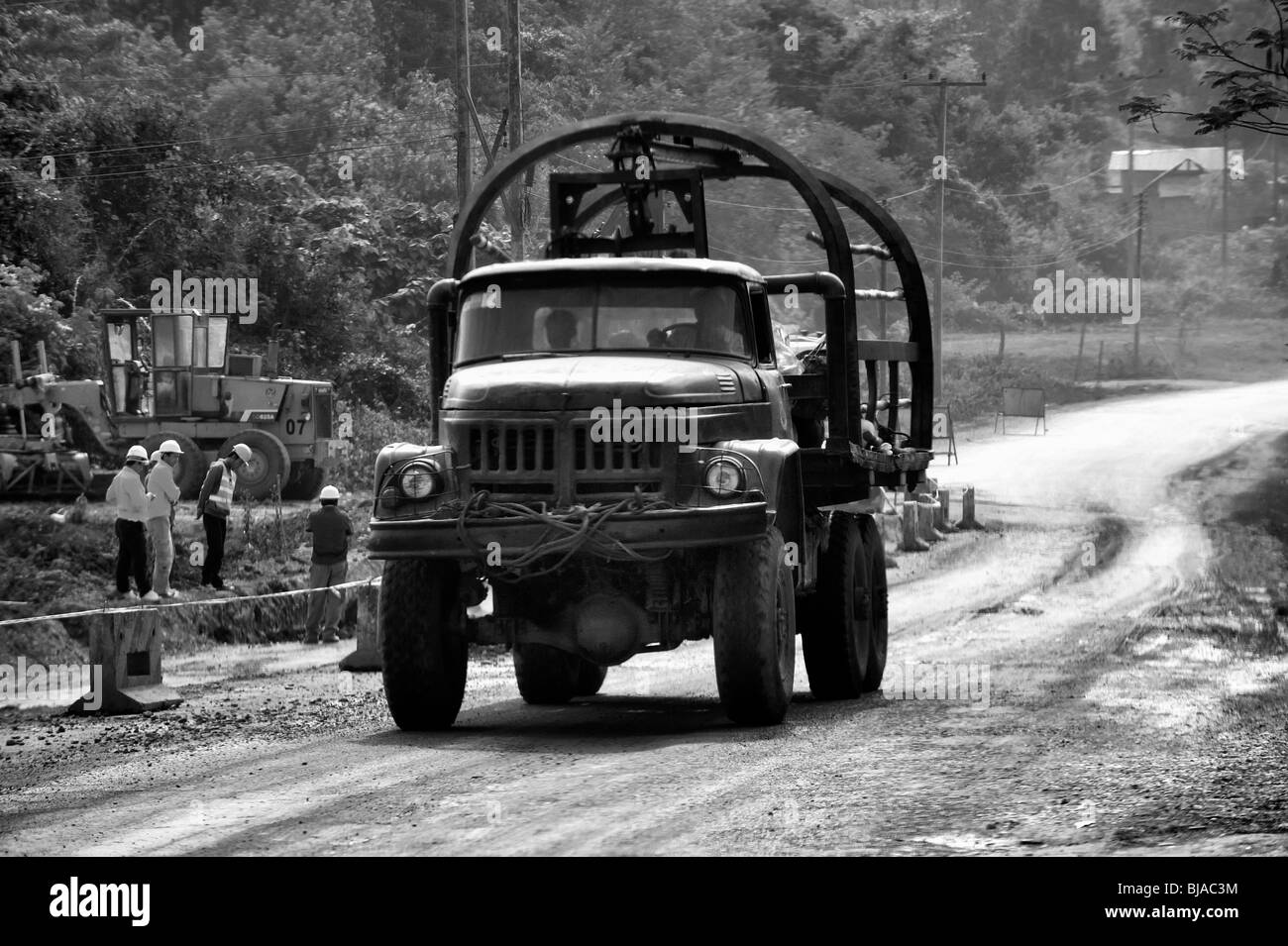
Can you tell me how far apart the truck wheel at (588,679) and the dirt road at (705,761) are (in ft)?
0.81

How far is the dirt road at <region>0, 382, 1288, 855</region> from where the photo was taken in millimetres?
7664

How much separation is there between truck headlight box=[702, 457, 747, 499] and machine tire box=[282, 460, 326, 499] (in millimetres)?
20767

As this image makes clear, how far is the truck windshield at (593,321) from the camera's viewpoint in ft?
38.1

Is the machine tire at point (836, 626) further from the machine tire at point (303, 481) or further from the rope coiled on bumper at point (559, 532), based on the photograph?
the machine tire at point (303, 481)

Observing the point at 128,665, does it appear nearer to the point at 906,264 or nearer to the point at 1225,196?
the point at 906,264

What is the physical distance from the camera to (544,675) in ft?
44.8

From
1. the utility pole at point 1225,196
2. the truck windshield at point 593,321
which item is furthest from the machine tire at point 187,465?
the utility pole at point 1225,196

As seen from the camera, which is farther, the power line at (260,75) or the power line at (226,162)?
the power line at (260,75)

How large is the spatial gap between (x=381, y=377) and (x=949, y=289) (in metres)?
47.8

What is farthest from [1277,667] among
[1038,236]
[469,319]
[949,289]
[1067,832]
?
[1038,236]

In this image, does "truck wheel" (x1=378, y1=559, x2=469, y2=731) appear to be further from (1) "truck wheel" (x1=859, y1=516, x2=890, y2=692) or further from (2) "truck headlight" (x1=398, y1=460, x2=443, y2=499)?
(1) "truck wheel" (x1=859, y1=516, x2=890, y2=692)

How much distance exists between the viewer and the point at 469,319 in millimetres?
11906

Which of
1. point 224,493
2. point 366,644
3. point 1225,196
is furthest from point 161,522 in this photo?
point 1225,196

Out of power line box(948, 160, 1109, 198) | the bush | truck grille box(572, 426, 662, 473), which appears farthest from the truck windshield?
power line box(948, 160, 1109, 198)
